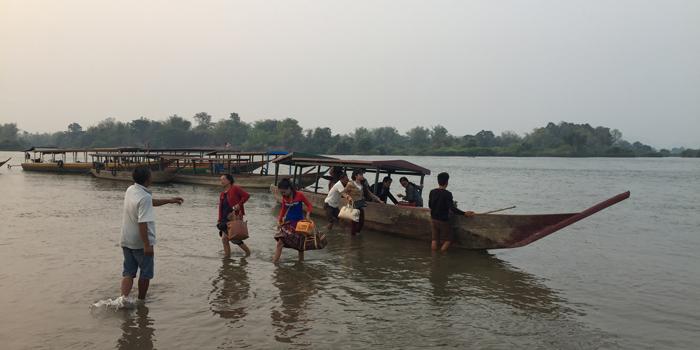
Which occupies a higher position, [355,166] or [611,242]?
[355,166]

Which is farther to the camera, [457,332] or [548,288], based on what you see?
[548,288]

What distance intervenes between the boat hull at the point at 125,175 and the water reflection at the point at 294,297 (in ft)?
66.7

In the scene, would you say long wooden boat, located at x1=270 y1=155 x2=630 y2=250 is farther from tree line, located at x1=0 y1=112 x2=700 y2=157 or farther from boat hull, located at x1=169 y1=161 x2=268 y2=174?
tree line, located at x1=0 y1=112 x2=700 y2=157

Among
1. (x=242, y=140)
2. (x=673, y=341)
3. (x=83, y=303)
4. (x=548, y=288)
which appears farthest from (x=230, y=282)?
(x=242, y=140)

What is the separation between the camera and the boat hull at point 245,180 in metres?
22.7

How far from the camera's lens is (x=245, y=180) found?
26125 millimetres

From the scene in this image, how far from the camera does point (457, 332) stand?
19.0 ft

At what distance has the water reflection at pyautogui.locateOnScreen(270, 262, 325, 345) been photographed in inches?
224

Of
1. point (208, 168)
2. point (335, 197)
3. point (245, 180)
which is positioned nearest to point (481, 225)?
point (335, 197)

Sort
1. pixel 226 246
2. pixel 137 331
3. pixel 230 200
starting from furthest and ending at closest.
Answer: pixel 226 246
pixel 230 200
pixel 137 331

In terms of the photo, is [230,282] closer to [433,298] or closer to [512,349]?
[433,298]

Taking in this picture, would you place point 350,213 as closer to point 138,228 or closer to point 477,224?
point 477,224

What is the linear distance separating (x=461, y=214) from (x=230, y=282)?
4373 millimetres

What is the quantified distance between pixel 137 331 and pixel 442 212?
18.7 ft
